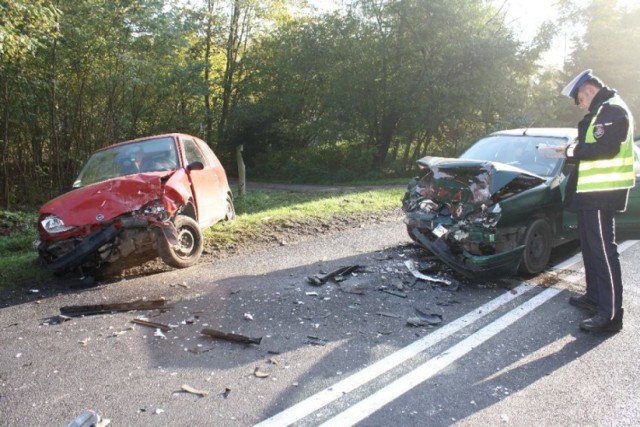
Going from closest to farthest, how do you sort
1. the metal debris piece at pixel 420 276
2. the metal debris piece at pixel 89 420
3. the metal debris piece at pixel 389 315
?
the metal debris piece at pixel 89 420 < the metal debris piece at pixel 389 315 < the metal debris piece at pixel 420 276

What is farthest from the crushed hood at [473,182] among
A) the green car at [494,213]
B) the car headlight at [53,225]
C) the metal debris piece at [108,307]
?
the car headlight at [53,225]

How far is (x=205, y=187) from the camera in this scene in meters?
7.29

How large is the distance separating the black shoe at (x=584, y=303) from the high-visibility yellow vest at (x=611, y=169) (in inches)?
41.7

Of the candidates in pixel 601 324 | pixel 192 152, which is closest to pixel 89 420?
pixel 601 324

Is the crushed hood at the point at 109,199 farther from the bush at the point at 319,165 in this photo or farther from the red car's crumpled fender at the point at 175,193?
the bush at the point at 319,165

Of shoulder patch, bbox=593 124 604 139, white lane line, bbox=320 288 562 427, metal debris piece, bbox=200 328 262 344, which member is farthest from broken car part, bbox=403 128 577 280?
metal debris piece, bbox=200 328 262 344

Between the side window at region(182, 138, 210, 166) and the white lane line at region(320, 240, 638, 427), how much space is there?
494cm

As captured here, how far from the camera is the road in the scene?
9.55 ft

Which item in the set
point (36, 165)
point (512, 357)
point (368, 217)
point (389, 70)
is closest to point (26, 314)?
point (512, 357)

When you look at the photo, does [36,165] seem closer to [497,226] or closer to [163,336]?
[163,336]

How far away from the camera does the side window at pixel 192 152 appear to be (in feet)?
23.8

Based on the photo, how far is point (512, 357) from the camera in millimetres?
3580

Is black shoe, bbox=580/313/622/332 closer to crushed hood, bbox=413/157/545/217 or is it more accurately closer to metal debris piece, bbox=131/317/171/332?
crushed hood, bbox=413/157/545/217

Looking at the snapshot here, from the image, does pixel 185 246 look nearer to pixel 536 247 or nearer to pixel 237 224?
pixel 237 224
